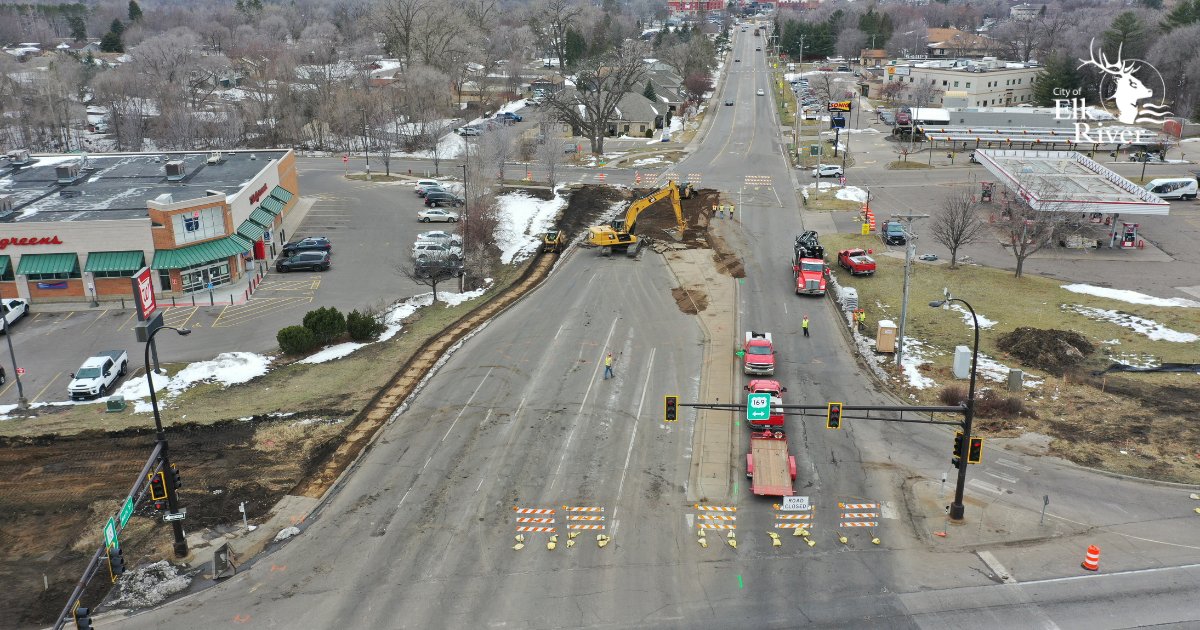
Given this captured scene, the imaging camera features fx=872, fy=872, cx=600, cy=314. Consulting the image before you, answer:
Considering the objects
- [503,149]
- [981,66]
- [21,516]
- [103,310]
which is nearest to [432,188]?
[503,149]

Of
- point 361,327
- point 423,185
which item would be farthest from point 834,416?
point 423,185

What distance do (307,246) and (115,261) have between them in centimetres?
1292

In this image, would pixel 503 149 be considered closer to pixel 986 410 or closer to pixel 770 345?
pixel 770 345

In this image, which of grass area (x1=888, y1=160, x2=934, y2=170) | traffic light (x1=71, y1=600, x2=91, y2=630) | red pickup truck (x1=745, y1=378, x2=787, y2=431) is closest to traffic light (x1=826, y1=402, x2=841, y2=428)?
Result: red pickup truck (x1=745, y1=378, x2=787, y2=431)

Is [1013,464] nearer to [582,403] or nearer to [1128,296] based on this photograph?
[582,403]

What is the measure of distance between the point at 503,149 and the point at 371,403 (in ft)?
157

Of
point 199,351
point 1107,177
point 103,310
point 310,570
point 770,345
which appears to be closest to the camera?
point 310,570

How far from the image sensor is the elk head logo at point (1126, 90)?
116 meters

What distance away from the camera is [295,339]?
44219 mm

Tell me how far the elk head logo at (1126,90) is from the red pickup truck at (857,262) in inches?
3145

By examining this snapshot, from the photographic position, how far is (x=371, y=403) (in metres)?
38.0

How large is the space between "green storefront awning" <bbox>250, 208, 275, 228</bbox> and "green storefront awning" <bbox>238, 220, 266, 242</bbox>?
356 millimetres

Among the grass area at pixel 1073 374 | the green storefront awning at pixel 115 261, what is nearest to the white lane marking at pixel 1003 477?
the grass area at pixel 1073 374

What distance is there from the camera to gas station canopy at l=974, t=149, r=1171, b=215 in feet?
197
